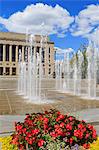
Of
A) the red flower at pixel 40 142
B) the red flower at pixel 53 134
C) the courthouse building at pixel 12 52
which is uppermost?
the courthouse building at pixel 12 52

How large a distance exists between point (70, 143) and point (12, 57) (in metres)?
94.2

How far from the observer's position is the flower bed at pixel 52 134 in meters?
4.94

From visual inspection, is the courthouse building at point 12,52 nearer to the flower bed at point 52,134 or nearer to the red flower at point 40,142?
the flower bed at point 52,134

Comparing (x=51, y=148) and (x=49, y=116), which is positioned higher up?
(x=49, y=116)

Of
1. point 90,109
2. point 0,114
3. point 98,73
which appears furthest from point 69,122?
point 98,73

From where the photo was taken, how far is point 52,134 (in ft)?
16.2

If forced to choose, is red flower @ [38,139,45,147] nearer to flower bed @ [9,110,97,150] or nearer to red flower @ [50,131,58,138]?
flower bed @ [9,110,97,150]

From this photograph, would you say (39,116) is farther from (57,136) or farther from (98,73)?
(98,73)

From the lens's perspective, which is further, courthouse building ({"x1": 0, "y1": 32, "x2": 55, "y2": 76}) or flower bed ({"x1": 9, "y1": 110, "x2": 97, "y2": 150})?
courthouse building ({"x1": 0, "y1": 32, "x2": 55, "y2": 76})

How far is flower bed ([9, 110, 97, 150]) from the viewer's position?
494cm

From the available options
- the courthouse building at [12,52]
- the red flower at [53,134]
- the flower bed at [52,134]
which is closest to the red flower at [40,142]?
the flower bed at [52,134]

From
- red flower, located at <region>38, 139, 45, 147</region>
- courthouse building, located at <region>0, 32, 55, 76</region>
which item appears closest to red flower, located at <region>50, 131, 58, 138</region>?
red flower, located at <region>38, 139, 45, 147</region>

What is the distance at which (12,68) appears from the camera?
9825 centimetres

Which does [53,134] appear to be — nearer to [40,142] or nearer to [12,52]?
[40,142]
